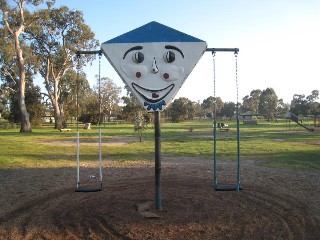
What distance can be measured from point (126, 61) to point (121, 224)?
9.61 feet

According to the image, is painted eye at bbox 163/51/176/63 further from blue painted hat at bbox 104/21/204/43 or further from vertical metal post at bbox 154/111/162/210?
vertical metal post at bbox 154/111/162/210

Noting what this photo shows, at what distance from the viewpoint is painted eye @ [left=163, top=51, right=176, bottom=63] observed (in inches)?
243

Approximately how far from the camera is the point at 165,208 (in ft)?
20.9

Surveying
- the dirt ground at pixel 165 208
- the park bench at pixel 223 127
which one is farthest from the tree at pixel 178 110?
the dirt ground at pixel 165 208

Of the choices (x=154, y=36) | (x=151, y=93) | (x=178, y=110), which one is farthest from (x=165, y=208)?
(x=178, y=110)

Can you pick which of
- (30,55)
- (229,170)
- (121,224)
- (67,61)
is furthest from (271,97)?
(121,224)

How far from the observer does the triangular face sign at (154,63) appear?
20.3 ft

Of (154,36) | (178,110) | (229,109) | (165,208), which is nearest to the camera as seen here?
(154,36)

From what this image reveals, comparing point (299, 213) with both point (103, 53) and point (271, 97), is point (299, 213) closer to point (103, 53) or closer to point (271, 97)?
point (103, 53)

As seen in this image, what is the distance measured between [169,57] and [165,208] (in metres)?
2.88

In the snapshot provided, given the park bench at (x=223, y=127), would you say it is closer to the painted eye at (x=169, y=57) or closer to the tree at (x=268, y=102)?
the painted eye at (x=169, y=57)

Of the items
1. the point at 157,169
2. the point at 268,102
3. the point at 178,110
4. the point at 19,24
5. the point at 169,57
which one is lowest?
the point at 157,169

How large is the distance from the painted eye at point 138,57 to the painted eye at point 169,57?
0.43m

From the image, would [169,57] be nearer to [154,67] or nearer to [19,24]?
[154,67]
